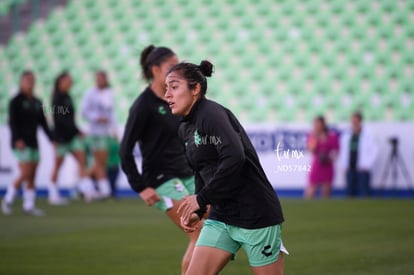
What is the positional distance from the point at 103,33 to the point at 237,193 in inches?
822

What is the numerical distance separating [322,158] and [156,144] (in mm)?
13061

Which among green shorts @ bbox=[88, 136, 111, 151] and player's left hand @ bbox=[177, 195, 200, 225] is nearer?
player's left hand @ bbox=[177, 195, 200, 225]

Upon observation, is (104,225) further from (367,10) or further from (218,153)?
(367,10)

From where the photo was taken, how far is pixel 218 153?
16.6 feet

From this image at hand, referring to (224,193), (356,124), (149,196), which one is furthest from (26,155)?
(224,193)

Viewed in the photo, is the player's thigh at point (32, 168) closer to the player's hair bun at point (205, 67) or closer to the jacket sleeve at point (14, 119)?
the jacket sleeve at point (14, 119)

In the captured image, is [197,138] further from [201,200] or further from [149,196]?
[149,196]

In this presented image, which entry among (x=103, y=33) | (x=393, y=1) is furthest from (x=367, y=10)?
(x=103, y=33)

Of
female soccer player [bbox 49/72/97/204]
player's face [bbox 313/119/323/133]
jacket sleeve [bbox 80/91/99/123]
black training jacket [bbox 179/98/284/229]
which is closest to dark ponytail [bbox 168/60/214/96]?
black training jacket [bbox 179/98/284/229]

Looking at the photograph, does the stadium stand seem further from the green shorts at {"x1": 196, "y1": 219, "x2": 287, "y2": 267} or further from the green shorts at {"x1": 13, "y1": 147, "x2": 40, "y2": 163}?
the green shorts at {"x1": 196, "y1": 219, "x2": 287, "y2": 267}

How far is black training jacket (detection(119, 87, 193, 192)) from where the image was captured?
6953 millimetres

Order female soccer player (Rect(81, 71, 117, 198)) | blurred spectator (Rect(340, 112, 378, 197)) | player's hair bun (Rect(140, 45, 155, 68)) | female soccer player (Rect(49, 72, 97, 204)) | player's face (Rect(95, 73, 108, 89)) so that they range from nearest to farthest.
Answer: player's hair bun (Rect(140, 45, 155, 68)) → female soccer player (Rect(49, 72, 97, 204)) → player's face (Rect(95, 73, 108, 89)) → female soccer player (Rect(81, 71, 117, 198)) → blurred spectator (Rect(340, 112, 378, 197))

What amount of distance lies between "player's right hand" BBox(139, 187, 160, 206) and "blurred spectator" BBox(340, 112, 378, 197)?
1295 centimetres

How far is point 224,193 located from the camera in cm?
500
